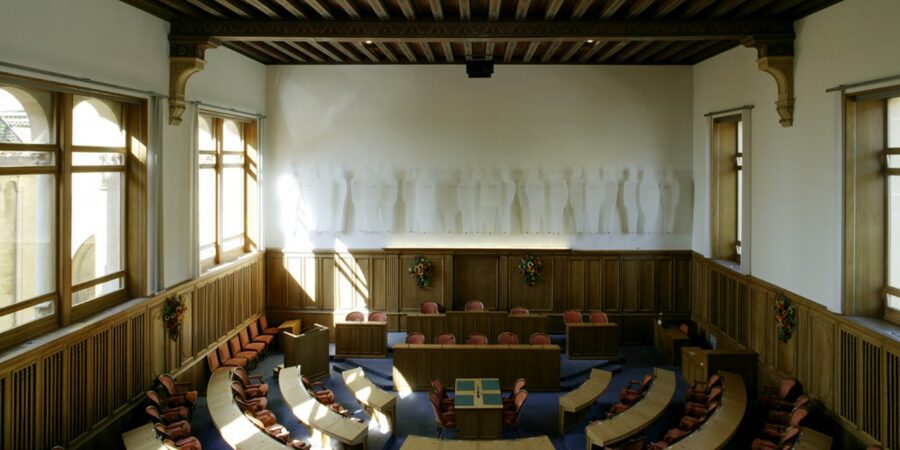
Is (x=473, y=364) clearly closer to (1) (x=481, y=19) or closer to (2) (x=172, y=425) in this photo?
(2) (x=172, y=425)

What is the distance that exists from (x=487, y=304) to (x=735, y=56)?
743cm

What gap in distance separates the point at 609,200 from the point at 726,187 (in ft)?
8.61

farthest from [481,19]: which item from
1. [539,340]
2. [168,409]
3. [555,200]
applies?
[168,409]

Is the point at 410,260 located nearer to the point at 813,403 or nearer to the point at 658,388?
the point at 658,388

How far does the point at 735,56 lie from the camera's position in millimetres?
12617

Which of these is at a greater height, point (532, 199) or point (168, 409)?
point (532, 199)

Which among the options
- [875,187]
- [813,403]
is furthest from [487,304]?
[875,187]

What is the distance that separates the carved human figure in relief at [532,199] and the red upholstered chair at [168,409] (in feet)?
28.0

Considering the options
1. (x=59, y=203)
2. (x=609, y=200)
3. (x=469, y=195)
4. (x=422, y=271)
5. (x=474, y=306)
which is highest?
(x=469, y=195)

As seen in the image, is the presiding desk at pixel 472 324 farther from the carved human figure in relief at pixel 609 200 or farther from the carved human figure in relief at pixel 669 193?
the carved human figure in relief at pixel 669 193

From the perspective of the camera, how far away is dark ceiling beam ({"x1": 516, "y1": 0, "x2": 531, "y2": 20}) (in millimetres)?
9656

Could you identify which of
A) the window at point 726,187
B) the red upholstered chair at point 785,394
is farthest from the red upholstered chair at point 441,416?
the window at point 726,187

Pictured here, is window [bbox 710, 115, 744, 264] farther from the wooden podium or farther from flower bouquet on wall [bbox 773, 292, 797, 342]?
the wooden podium

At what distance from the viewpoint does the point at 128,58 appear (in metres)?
9.39
